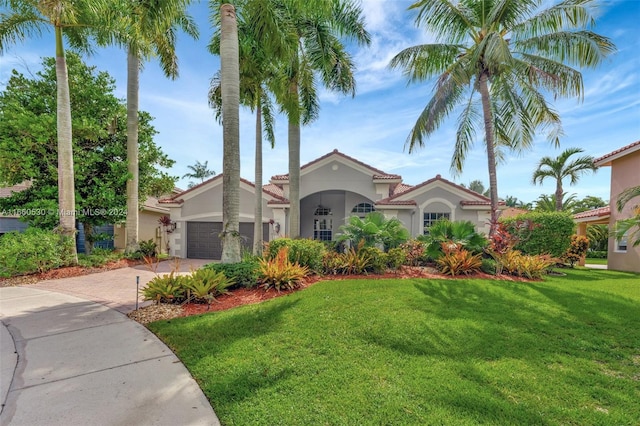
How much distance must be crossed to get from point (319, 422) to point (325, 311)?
3100mm

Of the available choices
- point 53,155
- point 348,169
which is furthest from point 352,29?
point 53,155

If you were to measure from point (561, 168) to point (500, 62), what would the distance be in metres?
17.1

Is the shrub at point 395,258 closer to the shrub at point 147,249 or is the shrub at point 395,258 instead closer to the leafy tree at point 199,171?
the shrub at point 147,249

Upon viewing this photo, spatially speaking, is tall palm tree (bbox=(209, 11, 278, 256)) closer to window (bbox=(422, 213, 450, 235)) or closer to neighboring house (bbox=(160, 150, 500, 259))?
neighboring house (bbox=(160, 150, 500, 259))

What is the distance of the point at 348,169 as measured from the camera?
17.3 m

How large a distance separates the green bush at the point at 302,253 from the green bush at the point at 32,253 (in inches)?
324

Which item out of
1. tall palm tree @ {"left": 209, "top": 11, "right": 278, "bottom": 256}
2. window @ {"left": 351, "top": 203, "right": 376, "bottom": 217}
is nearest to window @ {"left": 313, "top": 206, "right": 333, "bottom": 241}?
window @ {"left": 351, "top": 203, "right": 376, "bottom": 217}

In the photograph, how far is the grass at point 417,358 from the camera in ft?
9.80

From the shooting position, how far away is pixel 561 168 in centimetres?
2152

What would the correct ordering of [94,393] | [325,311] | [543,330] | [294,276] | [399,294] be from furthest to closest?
[294,276]
[399,294]
[325,311]
[543,330]
[94,393]

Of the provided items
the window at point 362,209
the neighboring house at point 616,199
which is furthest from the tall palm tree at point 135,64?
the neighboring house at point 616,199

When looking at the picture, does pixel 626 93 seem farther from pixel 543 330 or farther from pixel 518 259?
pixel 543 330

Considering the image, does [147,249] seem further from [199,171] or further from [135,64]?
[199,171]

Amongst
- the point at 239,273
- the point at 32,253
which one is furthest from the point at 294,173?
the point at 32,253
